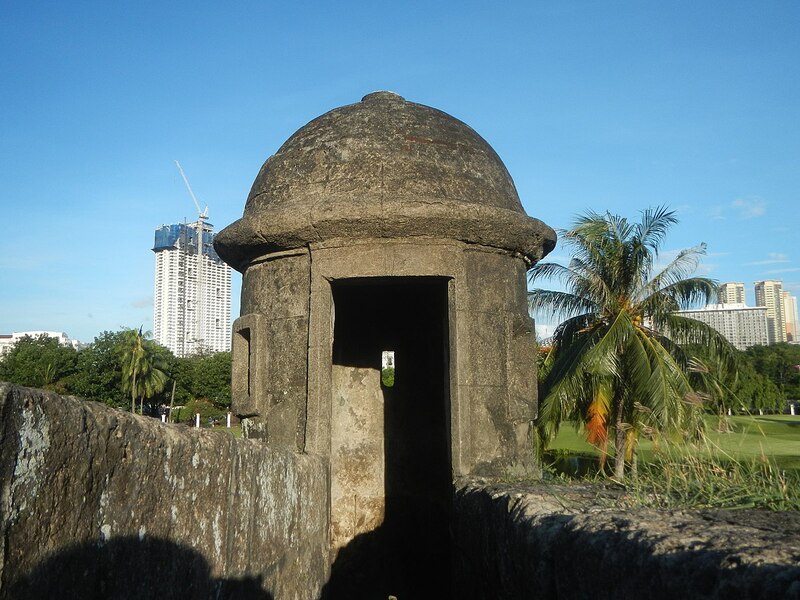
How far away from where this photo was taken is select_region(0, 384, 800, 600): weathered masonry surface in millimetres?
1341

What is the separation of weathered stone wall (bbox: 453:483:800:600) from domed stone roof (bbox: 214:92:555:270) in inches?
78.3

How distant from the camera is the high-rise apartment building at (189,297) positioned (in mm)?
108812

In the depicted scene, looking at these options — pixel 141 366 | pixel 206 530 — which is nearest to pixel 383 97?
pixel 206 530

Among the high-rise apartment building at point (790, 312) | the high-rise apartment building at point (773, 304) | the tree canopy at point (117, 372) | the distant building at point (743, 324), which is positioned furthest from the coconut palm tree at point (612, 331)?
the high-rise apartment building at point (790, 312)

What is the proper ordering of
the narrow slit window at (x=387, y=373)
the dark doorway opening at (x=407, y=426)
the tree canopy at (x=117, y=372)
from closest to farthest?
the dark doorway opening at (x=407, y=426)
the narrow slit window at (x=387, y=373)
the tree canopy at (x=117, y=372)

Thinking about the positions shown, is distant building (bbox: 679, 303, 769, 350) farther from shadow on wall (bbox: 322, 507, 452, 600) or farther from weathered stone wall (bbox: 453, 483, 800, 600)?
weathered stone wall (bbox: 453, 483, 800, 600)

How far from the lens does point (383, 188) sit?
192 inches

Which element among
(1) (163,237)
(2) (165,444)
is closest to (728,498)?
(2) (165,444)

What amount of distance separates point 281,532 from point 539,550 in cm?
131

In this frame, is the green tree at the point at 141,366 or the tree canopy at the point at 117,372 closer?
the tree canopy at the point at 117,372

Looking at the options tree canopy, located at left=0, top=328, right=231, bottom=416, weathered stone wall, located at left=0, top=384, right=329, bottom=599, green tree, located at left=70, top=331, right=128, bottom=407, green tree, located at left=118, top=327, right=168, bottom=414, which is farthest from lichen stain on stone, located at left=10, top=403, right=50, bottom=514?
green tree, located at left=70, top=331, right=128, bottom=407

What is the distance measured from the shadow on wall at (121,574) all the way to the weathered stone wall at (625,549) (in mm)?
1031

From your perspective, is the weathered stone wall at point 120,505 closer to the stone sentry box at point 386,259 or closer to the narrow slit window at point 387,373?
the stone sentry box at point 386,259

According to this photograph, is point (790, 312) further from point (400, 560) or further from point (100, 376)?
point (400, 560)
